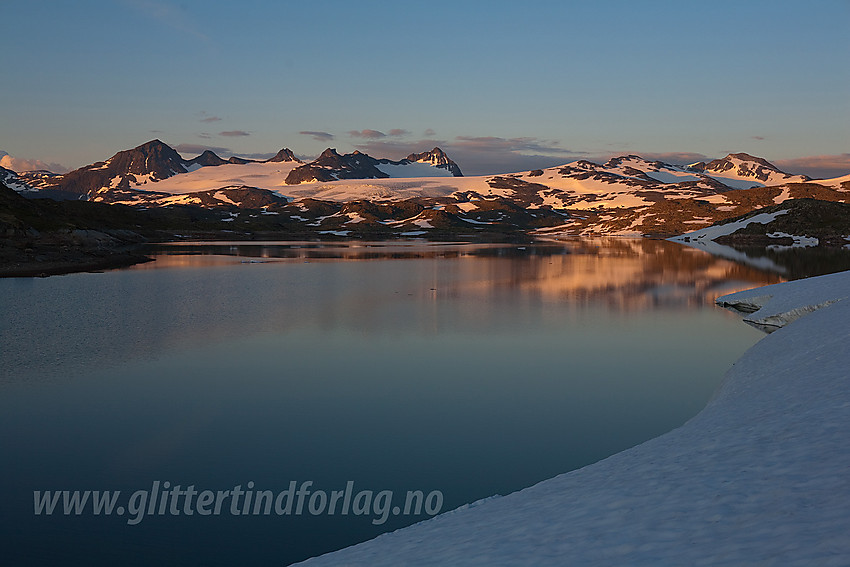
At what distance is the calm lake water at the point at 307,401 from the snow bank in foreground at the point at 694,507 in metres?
1.93

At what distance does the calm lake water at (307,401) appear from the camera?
11227 millimetres

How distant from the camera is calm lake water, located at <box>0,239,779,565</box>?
11.2m

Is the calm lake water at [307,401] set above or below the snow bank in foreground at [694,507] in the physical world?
below

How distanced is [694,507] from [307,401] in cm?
1281

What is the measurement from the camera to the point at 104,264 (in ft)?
227

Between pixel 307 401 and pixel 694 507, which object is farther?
pixel 307 401

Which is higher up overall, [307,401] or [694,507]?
[694,507]

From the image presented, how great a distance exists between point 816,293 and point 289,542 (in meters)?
32.5

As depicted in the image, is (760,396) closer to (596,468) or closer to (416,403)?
(596,468)

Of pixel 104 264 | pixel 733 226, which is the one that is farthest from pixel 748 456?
pixel 733 226

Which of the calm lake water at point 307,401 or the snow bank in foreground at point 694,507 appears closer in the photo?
Answer: the snow bank in foreground at point 694,507

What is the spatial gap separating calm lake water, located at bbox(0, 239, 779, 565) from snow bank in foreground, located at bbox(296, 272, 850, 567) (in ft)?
6.34

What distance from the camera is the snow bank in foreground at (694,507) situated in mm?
6543

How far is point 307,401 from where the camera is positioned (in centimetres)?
1838
